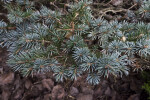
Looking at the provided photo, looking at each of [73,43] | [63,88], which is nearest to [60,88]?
[63,88]

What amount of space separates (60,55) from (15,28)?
1.59 ft

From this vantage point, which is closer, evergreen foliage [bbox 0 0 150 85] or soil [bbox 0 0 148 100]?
evergreen foliage [bbox 0 0 150 85]

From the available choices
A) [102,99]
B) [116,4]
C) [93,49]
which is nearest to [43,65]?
[93,49]

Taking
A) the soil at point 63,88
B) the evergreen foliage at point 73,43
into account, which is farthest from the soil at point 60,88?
the evergreen foliage at point 73,43

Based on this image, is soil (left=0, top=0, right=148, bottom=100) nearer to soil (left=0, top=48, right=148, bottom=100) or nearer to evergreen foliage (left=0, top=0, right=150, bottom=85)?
soil (left=0, top=48, right=148, bottom=100)

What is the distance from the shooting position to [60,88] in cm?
176

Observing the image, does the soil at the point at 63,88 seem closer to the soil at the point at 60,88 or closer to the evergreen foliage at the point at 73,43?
the soil at the point at 60,88

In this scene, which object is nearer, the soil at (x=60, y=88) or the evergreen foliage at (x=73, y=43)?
the evergreen foliage at (x=73, y=43)

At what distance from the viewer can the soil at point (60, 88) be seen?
1.70m

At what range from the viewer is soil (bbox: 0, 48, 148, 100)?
1.70m

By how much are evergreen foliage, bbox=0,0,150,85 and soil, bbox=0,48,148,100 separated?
63 cm

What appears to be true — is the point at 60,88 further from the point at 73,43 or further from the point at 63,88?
the point at 73,43

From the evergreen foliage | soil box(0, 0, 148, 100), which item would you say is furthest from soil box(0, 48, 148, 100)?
the evergreen foliage

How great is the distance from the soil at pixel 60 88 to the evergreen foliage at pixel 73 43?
0.63 meters
